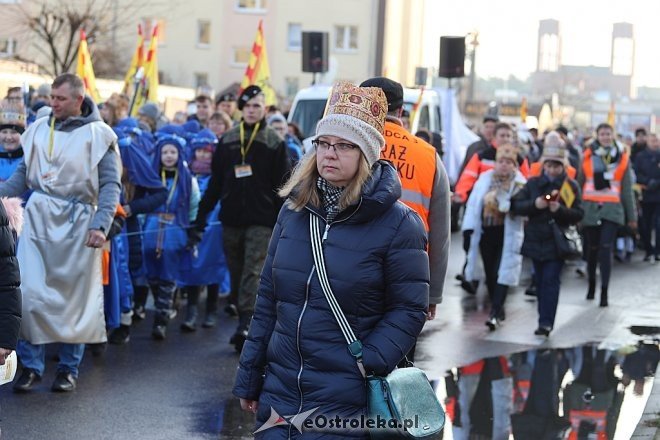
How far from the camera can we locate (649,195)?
822 inches

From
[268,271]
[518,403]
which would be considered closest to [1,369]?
[268,271]

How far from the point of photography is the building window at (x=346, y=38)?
68562 millimetres

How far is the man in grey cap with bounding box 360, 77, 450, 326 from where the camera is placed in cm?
689

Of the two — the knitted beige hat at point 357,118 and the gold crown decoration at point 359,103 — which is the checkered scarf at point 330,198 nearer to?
the knitted beige hat at point 357,118

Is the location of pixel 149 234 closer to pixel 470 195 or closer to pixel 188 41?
pixel 470 195

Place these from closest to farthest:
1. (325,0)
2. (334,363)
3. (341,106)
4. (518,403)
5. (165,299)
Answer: (334,363)
(341,106)
(518,403)
(165,299)
(325,0)

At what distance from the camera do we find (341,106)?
16.6 feet

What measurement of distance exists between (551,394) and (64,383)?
3.36 metres

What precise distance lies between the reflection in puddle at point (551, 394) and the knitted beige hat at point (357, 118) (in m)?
3.25

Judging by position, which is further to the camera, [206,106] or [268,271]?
[206,106]

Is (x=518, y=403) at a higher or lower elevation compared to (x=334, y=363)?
lower

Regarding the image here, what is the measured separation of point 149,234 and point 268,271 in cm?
646

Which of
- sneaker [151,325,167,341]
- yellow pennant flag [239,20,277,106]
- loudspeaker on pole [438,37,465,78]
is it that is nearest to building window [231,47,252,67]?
loudspeaker on pole [438,37,465,78]

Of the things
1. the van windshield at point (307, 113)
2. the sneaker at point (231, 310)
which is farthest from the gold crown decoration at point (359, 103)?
the van windshield at point (307, 113)
